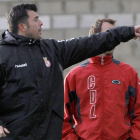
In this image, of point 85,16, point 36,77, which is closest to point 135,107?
point 36,77

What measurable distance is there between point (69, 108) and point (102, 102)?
0.34m

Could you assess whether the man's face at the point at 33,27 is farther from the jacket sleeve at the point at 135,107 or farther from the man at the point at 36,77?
the jacket sleeve at the point at 135,107

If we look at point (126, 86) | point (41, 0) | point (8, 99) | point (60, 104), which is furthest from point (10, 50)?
point (41, 0)

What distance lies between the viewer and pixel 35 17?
2.78 metres

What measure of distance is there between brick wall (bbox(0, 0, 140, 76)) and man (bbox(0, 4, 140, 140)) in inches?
95.4

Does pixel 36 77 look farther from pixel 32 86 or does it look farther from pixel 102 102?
pixel 102 102

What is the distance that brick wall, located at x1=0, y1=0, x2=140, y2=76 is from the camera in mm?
5043

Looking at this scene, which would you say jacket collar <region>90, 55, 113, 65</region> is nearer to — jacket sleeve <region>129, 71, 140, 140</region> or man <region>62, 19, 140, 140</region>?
man <region>62, 19, 140, 140</region>

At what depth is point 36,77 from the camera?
2.45 metres

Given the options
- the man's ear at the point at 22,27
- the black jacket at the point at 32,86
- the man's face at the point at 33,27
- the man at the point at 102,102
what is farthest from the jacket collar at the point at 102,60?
the man's ear at the point at 22,27

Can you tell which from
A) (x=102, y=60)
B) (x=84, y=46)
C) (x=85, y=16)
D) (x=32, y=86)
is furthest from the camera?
(x=85, y=16)

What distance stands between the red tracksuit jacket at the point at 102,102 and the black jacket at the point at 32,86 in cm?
43

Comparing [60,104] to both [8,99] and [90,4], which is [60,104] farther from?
[90,4]

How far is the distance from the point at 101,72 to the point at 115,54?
6.87ft
